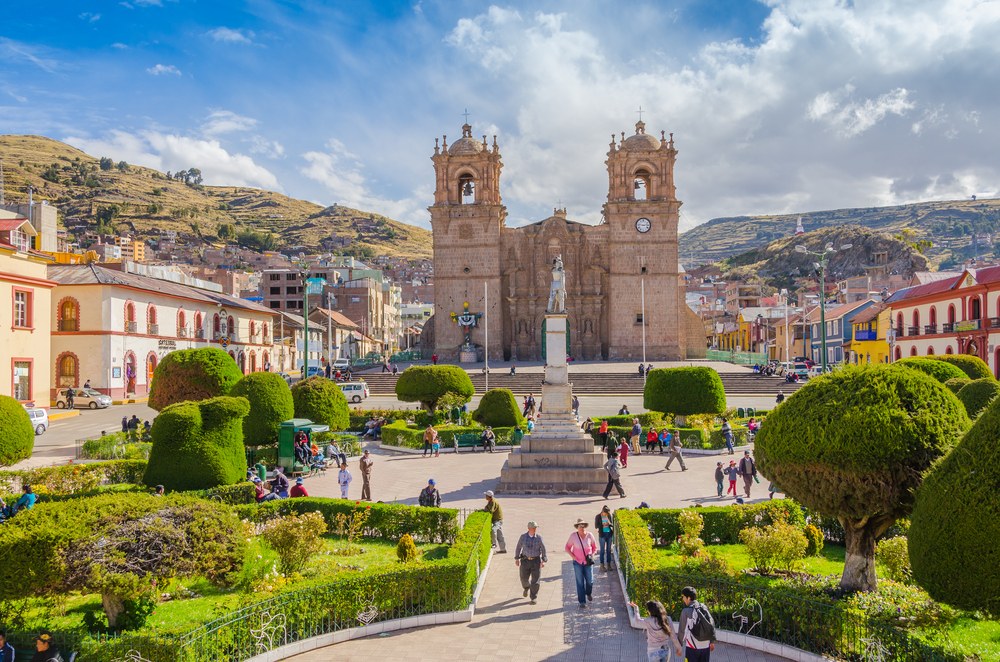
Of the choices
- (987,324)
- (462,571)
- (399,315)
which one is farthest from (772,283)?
(462,571)

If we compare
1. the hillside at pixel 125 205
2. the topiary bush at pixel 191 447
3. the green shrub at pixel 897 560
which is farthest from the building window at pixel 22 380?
the hillside at pixel 125 205

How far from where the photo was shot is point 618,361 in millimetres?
58875

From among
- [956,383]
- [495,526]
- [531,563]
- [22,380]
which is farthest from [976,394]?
[22,380]

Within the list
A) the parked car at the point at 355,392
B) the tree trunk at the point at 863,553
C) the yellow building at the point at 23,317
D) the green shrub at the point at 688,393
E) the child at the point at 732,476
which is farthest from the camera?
the parked car at the point at 355,392

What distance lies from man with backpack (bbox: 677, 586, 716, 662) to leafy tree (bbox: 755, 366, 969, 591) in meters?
2.87

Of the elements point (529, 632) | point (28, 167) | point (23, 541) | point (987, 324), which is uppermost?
point (28, 167)

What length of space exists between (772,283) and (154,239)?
119783mm

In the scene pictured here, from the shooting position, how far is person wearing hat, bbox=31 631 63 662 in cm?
744

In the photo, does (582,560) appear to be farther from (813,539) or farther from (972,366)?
(972,366)

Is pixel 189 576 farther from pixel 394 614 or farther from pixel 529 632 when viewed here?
pixel 529 632

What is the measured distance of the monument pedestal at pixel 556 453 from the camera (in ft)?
62.2

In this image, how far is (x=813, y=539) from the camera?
1260 centimetres

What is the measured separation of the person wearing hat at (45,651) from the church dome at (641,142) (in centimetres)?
5698

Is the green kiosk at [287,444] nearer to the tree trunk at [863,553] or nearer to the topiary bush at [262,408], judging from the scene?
the topiary bush at [262,408]
